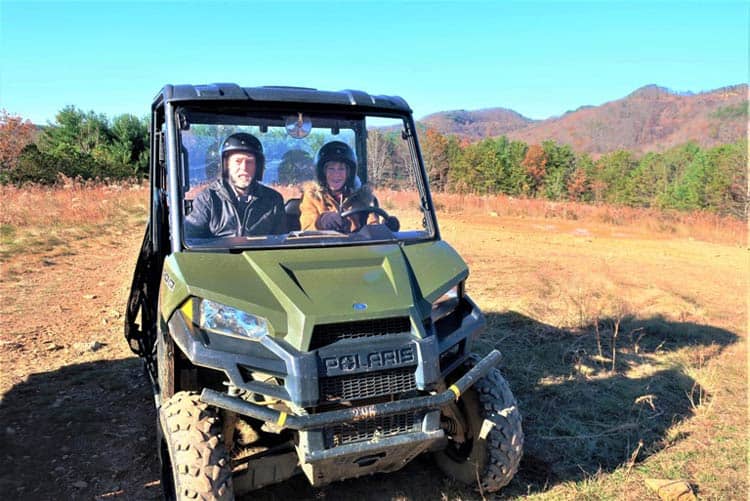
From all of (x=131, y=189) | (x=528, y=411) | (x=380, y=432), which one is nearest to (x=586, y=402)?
(x=528, y=411)

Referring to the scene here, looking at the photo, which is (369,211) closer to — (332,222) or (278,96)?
(332,222)

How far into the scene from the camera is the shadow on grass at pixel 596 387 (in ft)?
13.7

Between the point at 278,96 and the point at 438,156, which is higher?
the point at 438,156

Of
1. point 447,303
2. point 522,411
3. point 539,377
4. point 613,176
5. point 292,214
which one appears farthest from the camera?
point 613,176

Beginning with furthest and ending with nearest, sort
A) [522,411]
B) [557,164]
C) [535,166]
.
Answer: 1. [557,164]
2. [535,166]
3. [522,411]

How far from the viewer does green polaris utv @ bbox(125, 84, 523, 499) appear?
2717 millimetres

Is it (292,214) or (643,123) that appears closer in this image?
(292,214)

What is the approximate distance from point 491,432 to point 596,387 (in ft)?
8.30

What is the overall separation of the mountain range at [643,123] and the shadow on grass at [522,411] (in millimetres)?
95500

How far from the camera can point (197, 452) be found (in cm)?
271

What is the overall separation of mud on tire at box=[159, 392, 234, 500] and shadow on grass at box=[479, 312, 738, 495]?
6.40 feet

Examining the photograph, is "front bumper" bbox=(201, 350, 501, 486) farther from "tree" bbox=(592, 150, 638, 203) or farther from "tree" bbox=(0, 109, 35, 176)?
"tree" bbox=(592, 150, 638, 203)

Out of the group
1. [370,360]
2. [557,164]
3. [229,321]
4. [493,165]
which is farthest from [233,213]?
[557,164]

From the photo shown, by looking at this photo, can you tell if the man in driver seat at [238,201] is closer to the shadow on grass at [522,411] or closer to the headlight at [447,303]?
the headlight at [447,303]
